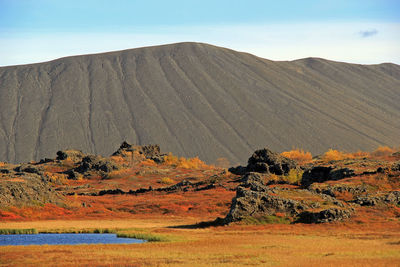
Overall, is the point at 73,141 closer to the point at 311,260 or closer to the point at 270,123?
the point at 270,123

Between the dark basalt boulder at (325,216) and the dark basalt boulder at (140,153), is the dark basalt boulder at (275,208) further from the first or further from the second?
the dark basalt boulder at (140,153)

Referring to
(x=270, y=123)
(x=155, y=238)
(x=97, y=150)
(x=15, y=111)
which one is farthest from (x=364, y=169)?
(x=15, y=111)

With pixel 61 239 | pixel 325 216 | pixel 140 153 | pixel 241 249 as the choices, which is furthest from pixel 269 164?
pixel 241 249

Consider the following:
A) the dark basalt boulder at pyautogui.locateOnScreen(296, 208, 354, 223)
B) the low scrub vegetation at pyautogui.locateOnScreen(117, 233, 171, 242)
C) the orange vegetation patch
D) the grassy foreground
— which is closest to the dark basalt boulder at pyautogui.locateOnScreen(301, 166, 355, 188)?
the dark basalt boulder at pyautogui.locateOnScreen(296, 208, 354, 223)

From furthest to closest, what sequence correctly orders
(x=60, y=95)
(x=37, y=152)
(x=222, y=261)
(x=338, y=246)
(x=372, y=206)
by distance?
(x=60, y=95), (x=37, y=152), (x=372, y=206), (x=338, y=246), (x=222, y=261)

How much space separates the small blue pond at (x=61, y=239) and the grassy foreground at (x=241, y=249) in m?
1.90

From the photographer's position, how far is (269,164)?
79.1 metres

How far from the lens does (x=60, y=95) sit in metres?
199

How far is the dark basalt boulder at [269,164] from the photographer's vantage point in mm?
77438

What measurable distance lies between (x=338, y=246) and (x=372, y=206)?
700 inches

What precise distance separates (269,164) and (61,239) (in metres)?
48.2

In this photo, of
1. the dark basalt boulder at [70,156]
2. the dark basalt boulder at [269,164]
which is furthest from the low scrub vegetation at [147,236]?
the dark basalt boulder at [70,156]

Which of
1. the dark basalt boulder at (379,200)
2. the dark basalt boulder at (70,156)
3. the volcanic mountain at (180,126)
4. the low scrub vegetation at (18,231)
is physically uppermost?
the volcanic mountain at (180,126)

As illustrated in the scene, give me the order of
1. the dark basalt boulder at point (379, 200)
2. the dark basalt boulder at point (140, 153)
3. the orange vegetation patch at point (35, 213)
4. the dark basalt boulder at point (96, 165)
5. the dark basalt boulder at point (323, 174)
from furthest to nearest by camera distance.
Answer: the dark basalt boulder at point (140, 153)
the dark basalt boulder at point (96, 165)
the dark basalt boulder at point (323, 174)
the orange vegetation patch at point (35, 213)
the dark basalt boulder at point (379, 200)
